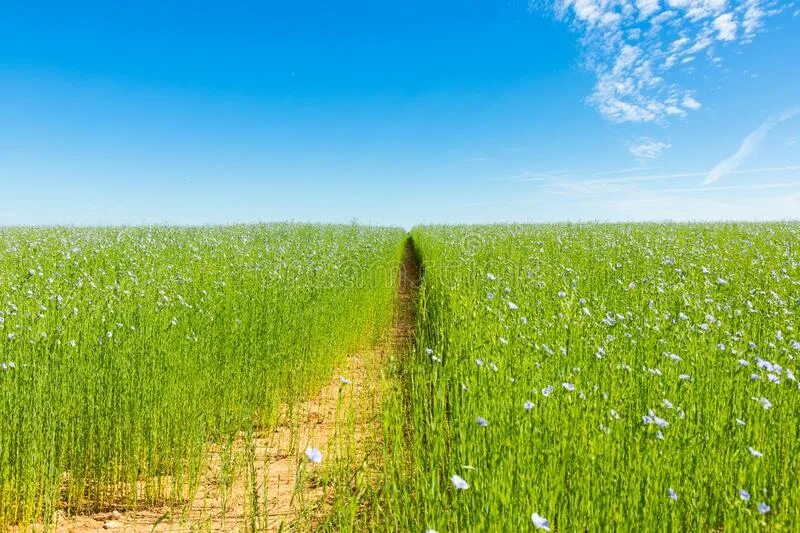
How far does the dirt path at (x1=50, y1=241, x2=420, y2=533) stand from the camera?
3.10 metres

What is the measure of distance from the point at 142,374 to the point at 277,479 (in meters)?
1.60

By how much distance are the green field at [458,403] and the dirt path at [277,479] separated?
17cm

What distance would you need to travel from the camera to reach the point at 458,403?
3.76m

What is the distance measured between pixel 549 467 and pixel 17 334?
17.3 feet

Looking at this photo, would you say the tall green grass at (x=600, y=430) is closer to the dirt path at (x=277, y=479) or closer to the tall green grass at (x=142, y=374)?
the dirt path at (x=277, y=479)

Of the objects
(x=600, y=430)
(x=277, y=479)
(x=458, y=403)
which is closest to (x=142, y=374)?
(x=277, y=479)

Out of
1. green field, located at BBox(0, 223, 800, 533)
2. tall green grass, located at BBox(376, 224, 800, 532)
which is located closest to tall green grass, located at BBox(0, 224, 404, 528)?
green field, located at BBox(0, 223, 800, 533)

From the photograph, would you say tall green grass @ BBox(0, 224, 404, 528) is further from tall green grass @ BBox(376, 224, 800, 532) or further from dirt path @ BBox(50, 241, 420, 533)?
tall green grass @ BBox(376, 224, 800, 532)

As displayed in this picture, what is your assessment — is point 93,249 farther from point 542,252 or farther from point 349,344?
point 542,252

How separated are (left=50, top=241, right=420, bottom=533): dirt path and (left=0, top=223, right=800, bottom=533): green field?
0.55 feet

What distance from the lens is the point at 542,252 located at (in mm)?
13953

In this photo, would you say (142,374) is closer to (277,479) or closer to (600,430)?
(277,479)

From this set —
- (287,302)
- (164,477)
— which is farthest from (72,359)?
(287,302)

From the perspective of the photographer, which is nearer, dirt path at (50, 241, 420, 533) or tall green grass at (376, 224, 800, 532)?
tall green grass at (376, 224, 800, 532)
